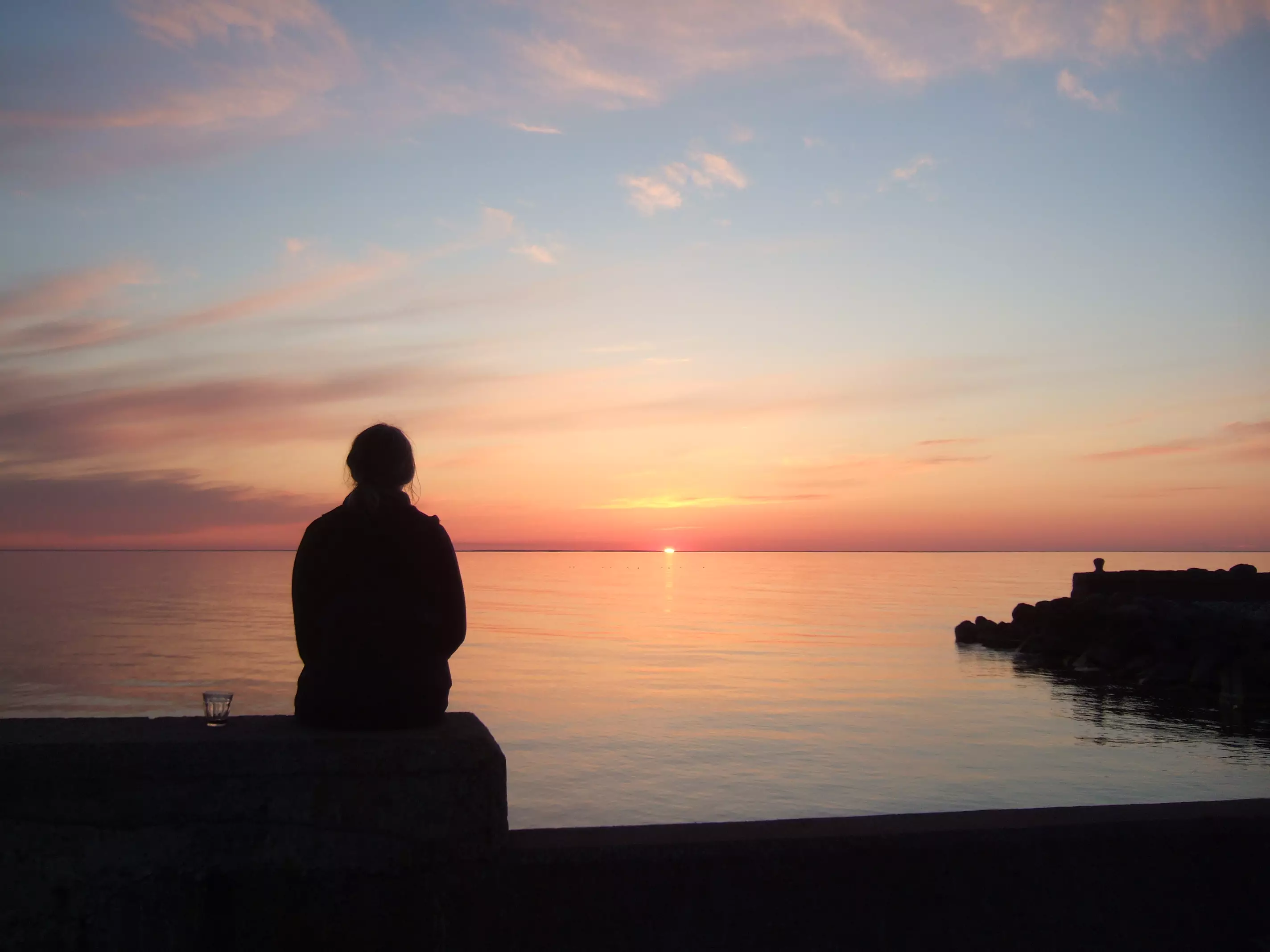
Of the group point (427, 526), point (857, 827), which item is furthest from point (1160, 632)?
point (427, 526)

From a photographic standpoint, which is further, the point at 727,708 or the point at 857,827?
the point at 727,708

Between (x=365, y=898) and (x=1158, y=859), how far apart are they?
2.65 meters

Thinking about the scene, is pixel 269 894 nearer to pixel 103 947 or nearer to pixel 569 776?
pixel 103 947

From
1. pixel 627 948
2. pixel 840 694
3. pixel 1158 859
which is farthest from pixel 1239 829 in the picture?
pixel 840 694

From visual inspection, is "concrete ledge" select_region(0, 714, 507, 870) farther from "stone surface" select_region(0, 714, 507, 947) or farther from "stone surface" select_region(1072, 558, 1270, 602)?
"stone surface" select_region(1072, 558, 1270, 602)

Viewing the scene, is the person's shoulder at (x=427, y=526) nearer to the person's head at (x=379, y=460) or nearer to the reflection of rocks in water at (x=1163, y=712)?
the person's head at (x=379, y=460)

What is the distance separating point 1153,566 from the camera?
164m

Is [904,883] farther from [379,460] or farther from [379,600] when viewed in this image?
[379,460]

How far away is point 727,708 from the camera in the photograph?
2609 cm

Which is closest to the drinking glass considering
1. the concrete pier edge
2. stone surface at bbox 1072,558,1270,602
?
the concrete pier edge

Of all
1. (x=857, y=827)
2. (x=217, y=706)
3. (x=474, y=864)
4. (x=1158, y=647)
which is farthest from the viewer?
(x=1158, y=647)

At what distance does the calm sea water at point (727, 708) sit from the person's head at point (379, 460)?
11.6m

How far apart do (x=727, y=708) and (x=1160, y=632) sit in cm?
1434

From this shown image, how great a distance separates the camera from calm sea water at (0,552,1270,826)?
1725 centimetres
